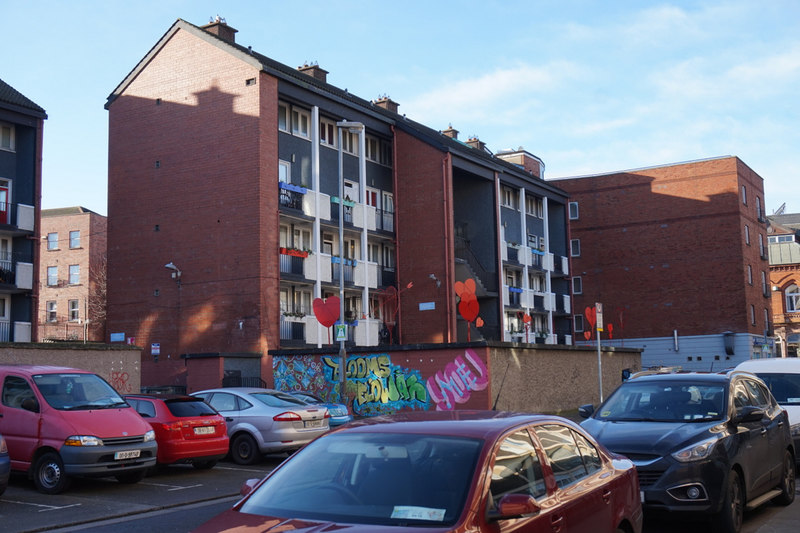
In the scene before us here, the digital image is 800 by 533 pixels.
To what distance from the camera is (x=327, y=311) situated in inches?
1088

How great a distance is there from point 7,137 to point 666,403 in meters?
29.2

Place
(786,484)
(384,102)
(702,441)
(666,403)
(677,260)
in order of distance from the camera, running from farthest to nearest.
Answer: (677,260)
(384,102)
(786,484)
(666,403)
(702,441)

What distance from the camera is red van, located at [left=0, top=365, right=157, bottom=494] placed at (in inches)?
504

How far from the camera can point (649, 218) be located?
59.6 metres

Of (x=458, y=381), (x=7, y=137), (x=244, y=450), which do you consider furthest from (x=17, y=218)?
(x=244, y=450)

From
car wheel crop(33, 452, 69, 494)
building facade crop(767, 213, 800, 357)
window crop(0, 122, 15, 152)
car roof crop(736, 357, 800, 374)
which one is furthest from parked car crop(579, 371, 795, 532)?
building facade crop(767, 213, 800, 357)

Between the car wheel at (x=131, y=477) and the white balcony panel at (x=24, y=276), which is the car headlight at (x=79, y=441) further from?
the white balcony panel at (x=24, y=276)

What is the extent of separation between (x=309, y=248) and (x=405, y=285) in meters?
6.09

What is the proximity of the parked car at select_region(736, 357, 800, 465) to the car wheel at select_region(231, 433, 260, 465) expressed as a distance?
29.3 feet

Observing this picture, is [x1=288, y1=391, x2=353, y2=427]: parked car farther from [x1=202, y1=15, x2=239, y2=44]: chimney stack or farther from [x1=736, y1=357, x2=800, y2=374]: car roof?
[x1=202, y1=15, x2=239, y2=44]: chimney stack

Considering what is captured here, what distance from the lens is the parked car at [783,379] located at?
1431 cm

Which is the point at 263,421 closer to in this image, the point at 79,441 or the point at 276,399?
the point at 276,399

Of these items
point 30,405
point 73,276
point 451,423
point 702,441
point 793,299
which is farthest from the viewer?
point 793,299

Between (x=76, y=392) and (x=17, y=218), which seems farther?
(x=17, y=218)
